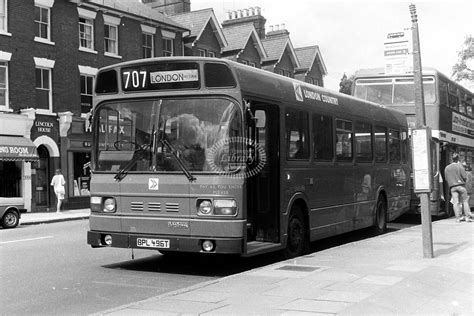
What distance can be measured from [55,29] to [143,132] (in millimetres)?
19629

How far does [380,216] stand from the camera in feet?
46.4

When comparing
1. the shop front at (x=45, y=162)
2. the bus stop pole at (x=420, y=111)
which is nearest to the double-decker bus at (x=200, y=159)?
the bus stop pole at (x=420, y=111)

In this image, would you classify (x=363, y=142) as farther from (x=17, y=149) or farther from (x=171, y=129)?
(x=17, y=149)

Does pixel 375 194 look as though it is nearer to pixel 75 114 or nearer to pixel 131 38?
pixel 75 114

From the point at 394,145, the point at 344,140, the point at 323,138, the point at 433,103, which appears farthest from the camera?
the point at 433,103

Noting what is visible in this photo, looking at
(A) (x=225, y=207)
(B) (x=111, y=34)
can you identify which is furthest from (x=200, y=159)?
(B) (x=111, y=34)

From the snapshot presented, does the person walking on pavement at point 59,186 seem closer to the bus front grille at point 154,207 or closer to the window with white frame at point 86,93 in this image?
the window with white frame at point 86,93

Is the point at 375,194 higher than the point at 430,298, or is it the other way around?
the point at 375,194

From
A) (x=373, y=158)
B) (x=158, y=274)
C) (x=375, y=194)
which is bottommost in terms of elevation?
(x=158, y=274)

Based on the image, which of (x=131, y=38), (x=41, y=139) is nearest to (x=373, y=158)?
(x=41, y=139)

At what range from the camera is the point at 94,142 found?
29.2 feet

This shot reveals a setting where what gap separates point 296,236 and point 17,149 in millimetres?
16900

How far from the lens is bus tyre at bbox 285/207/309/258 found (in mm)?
9523

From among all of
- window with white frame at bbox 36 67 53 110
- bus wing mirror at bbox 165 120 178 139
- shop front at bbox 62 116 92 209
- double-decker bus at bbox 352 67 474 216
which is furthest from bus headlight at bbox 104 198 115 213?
window with white frame at bbox 36 67 53 110
